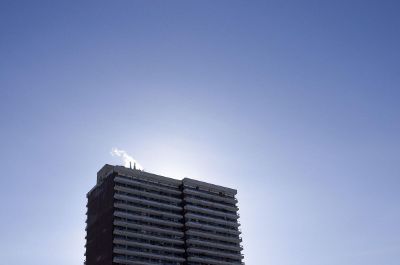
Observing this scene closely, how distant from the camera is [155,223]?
7032 inches

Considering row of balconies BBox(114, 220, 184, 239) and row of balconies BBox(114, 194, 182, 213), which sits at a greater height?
row of balconies BBox(114, 194, 182, 213)

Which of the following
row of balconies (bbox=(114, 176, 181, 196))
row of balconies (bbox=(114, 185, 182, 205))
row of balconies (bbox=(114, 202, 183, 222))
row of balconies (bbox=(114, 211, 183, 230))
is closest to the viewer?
row of balconies (bbox=(114, 211, 183, 230))

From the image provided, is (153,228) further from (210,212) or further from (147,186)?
(210,212)

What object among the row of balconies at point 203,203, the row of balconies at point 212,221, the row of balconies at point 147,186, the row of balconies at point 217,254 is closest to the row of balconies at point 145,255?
the row of balconies at point 217,254

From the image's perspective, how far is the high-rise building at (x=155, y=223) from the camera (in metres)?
169

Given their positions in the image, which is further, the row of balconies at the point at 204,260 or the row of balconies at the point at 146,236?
the row of balconies at the point at 204,260

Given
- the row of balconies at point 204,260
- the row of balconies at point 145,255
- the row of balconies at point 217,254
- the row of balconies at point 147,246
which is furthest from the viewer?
the row of balconies at point 217,254

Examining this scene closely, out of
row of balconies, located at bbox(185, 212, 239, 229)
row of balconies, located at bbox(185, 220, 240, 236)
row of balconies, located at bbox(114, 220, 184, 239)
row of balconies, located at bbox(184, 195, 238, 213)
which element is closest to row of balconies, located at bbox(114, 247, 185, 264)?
row of balconies, located at bbox(114, 220, 184, 239)

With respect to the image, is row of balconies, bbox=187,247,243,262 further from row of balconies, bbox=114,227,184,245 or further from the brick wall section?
the brick wall section

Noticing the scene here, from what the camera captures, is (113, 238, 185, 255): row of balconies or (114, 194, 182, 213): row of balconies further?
(114, 194, 182, 213): row of balconies

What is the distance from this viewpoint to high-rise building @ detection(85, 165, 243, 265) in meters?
169

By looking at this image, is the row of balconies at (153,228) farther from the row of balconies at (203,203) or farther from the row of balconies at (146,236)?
the row of balconies at (203,203)

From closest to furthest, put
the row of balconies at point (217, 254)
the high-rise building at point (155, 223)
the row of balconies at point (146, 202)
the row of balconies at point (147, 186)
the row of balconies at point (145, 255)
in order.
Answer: the row of balconies at point (145, 255) → the high-rise building at point (155, 223) → the row of balconies at point (146, 202) → the row of balconies at point (147, 186) → the row of balconies at point (217, 254)

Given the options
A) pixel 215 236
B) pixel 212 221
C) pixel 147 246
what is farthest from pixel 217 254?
pixel 147 246
